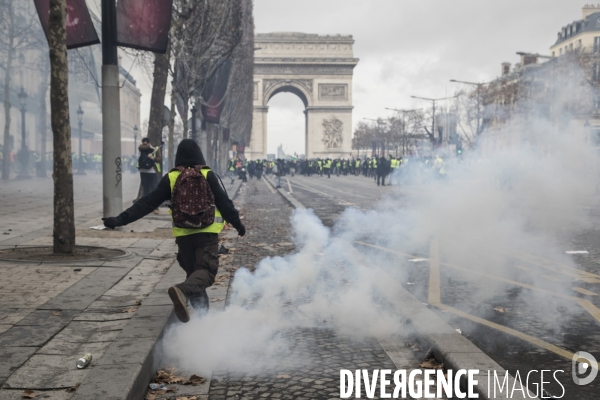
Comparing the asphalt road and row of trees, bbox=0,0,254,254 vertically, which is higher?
row of trees, bbox=0,0,254,254

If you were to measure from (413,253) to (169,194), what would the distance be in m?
5.43

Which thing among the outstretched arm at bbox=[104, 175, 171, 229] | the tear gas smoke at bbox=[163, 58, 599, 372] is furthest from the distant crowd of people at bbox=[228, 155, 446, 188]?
the outstretched arm at bbox=[104, 175, 171, 229]

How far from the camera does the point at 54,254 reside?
9.61m

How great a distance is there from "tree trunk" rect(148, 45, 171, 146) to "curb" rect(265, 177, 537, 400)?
13106 millimetres

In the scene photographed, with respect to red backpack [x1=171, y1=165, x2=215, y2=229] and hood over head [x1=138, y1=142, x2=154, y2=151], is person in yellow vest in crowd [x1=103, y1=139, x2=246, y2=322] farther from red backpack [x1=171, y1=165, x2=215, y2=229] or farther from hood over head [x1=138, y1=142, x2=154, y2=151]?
hood over head [x1=138, y1=142, x2=154, y2=151]

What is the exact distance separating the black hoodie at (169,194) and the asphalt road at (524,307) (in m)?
1.97

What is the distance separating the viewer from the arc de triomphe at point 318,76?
91000mm

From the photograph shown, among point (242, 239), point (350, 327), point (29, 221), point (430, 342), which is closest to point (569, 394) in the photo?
point (430, 342)

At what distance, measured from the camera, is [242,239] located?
13016 millimetres

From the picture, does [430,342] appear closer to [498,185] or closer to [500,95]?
[498,185]

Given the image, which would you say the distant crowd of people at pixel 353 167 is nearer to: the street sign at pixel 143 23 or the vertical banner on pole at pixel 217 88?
the vertical banner on pole at pixel 217 88

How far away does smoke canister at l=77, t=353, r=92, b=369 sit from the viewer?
4707mm

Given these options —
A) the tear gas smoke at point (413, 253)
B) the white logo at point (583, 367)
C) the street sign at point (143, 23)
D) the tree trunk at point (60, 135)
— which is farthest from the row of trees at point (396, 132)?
the white logo at point (583, 367)

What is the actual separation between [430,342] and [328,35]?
89004mm
